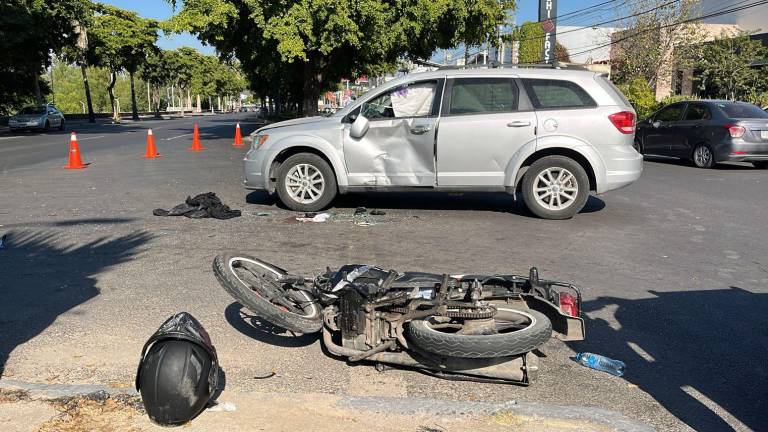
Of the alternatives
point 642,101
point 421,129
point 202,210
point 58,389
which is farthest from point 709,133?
point 58,389

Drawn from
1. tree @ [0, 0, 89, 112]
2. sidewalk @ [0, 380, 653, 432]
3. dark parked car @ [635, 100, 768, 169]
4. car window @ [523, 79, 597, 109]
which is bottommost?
sidewalk @ [0, 380, 653, 432]

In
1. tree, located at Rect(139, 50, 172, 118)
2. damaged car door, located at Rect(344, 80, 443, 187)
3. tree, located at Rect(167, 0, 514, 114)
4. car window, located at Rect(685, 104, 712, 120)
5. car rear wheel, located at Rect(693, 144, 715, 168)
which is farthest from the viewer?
tree, located at Rect(139, 50, 172, 118)

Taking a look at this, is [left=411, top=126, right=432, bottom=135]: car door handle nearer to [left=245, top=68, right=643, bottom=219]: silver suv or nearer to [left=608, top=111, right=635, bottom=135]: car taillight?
[left=245, top=68, right=643, bottom=219]: silver suv

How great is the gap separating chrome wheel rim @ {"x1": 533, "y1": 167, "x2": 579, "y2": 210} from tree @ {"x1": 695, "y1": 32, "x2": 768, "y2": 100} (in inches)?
1207

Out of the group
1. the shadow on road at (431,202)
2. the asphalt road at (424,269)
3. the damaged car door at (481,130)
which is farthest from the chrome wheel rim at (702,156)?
the damaged car door at (481,130)

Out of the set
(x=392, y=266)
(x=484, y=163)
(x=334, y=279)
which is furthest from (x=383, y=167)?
(x=334, y=279)

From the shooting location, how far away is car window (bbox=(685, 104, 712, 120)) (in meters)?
14.8

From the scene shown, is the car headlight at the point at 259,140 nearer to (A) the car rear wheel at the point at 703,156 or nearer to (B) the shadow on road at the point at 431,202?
(B) the shadow on road at the point at 431,202

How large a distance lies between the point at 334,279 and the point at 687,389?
2.15m

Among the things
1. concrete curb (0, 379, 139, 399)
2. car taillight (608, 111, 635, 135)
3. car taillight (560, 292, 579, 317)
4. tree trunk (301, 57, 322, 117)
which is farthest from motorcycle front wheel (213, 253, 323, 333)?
tree trunk (301, 57, 322, 117)

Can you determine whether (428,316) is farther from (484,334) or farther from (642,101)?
(642,101)

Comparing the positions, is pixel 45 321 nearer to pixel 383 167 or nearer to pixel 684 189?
pixel 383 167

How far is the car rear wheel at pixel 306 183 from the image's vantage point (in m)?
8.73

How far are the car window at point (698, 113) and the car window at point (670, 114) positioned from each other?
232 millimetres
